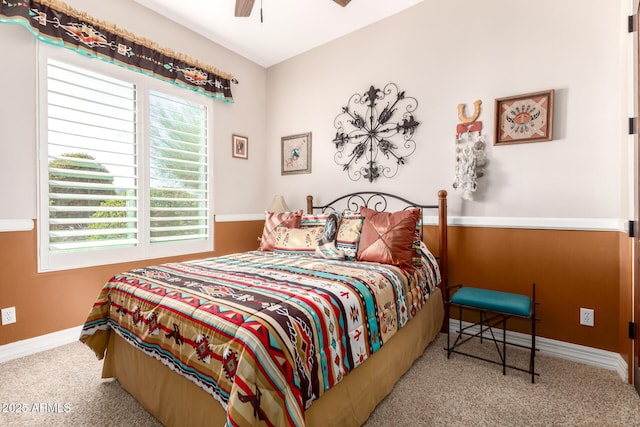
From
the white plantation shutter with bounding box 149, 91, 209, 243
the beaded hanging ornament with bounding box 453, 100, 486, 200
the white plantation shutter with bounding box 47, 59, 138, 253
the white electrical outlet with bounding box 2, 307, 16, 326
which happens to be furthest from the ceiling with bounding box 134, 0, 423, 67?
the white electrical outlet with bounding box 2, 307, 16, 326

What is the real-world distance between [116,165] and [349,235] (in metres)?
2.14

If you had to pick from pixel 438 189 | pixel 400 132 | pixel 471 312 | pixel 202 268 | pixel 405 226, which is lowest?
pixel 471 312

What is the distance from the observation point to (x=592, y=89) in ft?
7.29

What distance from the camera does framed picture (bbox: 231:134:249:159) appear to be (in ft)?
12.4

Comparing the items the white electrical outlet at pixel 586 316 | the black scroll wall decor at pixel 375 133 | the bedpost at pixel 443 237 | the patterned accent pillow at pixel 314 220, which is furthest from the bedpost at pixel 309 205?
the white electrical outlet at pixel 586 316

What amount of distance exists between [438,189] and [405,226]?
2.52 ft

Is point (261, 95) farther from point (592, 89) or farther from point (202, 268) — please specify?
point (592, 89)

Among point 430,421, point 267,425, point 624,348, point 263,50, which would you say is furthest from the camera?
point 263,50

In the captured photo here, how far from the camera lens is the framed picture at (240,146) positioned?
3.78 metres

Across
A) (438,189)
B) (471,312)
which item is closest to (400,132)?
(438,189)

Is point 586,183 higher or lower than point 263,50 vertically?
lower

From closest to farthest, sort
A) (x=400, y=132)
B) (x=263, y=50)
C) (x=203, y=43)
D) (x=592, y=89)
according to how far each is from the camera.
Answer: (x=592, y=89), (x=400, y=132), (x=203, y=43), (x=263, y=50)

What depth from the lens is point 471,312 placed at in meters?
2.71

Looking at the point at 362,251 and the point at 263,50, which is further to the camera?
Result: the point at 263,50
